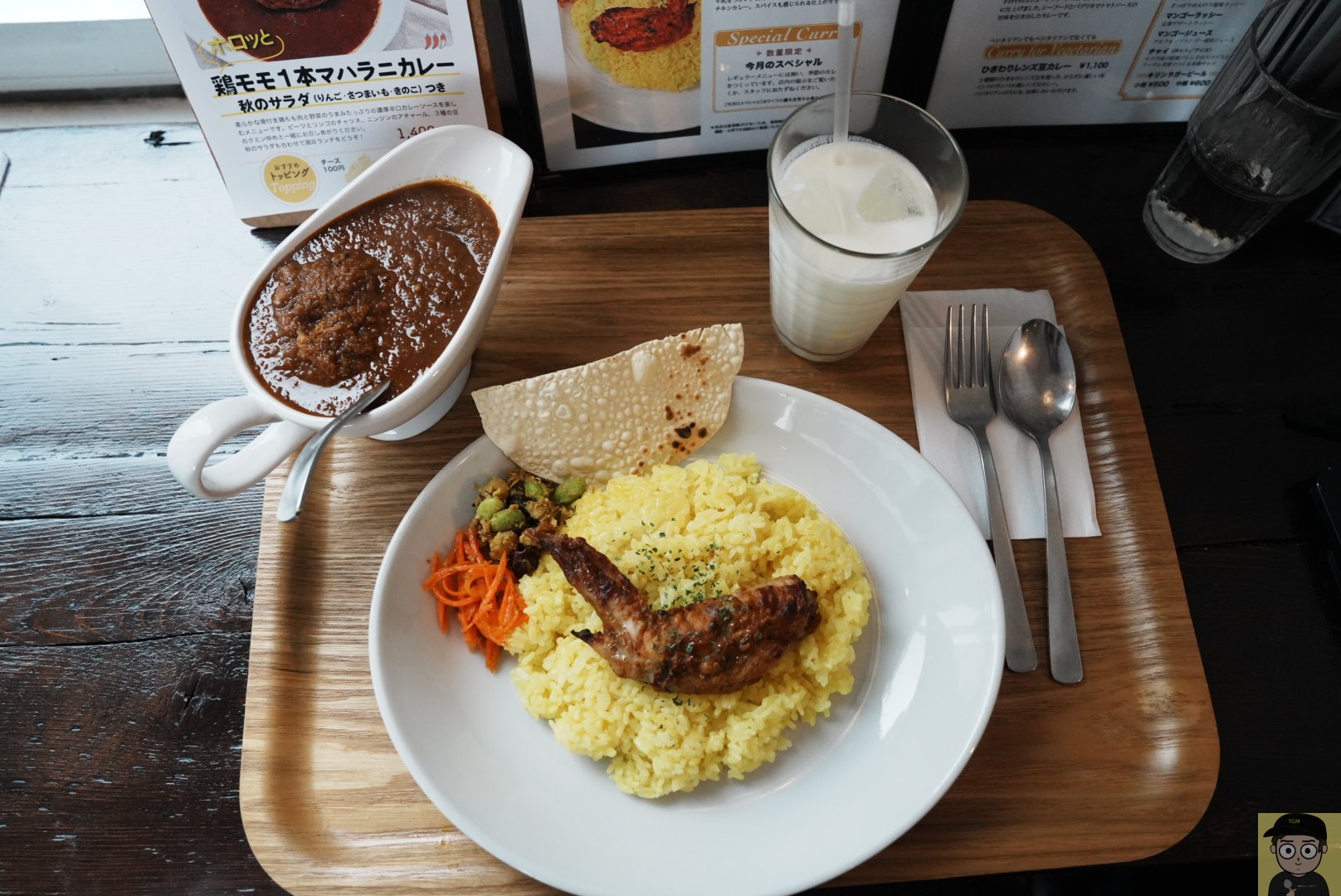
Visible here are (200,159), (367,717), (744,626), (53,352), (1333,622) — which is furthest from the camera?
(200,159)

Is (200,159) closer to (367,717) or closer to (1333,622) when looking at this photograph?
(367,717)

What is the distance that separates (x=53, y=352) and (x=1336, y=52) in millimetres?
3304

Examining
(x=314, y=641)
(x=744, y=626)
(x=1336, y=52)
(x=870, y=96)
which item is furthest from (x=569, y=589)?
(x=1336, y=52)

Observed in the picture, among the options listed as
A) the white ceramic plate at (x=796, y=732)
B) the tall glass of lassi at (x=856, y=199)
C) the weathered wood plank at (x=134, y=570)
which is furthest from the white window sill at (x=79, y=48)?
the tall glass of lassi at (x=856, y=199)

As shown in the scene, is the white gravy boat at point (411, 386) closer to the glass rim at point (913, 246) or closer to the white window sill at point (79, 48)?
the glass rim at point (913, 246)

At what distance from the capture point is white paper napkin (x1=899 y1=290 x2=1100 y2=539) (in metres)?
2.09

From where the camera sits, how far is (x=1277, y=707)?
204 cm

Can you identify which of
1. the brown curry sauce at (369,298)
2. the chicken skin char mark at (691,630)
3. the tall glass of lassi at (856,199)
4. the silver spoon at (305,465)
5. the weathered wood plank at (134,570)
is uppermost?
the tall glass of lassi at (856,199)

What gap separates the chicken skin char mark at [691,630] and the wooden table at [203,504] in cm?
58

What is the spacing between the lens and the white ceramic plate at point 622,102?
7.19 ft

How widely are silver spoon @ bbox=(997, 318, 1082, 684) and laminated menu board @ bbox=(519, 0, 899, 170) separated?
81 centimetres

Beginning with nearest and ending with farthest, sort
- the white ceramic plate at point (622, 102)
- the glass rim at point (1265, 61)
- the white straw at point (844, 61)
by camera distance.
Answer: the white straw at point (844, 61)
the glass rim at point (1265, 61)
the white ceramic plate at point (622, 102)

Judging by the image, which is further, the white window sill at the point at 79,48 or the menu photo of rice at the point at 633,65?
the white window sill at the point at 79,48

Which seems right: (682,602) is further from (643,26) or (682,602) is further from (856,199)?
(643,26)
